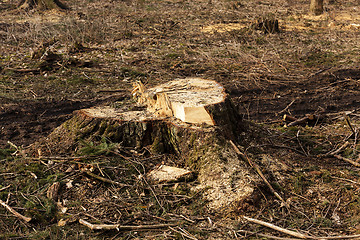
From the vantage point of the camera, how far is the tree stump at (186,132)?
3256mm

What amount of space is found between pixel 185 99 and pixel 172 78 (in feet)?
11.4

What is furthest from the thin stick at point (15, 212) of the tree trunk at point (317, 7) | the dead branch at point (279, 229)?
the tree trunk at point (317, 7)

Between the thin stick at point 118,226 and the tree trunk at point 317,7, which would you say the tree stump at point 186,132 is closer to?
the thin stick at point 118,226

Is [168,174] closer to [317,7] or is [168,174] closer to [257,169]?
[257,169]

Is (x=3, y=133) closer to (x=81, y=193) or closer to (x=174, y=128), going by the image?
(x=81, y=193)

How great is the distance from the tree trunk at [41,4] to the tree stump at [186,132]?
10.3 metres

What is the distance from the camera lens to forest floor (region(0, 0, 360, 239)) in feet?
10.0

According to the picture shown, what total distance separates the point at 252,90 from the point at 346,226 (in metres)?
4.06

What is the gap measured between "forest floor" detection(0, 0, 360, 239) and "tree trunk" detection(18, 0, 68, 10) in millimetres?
363

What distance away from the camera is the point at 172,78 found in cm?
720

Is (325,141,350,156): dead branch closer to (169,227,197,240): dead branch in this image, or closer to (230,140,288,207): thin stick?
(230,140,288,207): thin stick

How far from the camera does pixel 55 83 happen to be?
7.11 meters

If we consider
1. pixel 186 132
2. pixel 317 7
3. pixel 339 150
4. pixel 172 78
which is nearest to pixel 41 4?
pixel 172 78

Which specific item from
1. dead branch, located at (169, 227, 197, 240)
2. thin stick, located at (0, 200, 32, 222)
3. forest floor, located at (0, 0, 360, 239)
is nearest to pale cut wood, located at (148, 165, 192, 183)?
forest floor, located at (0, 0, 360, 239)
